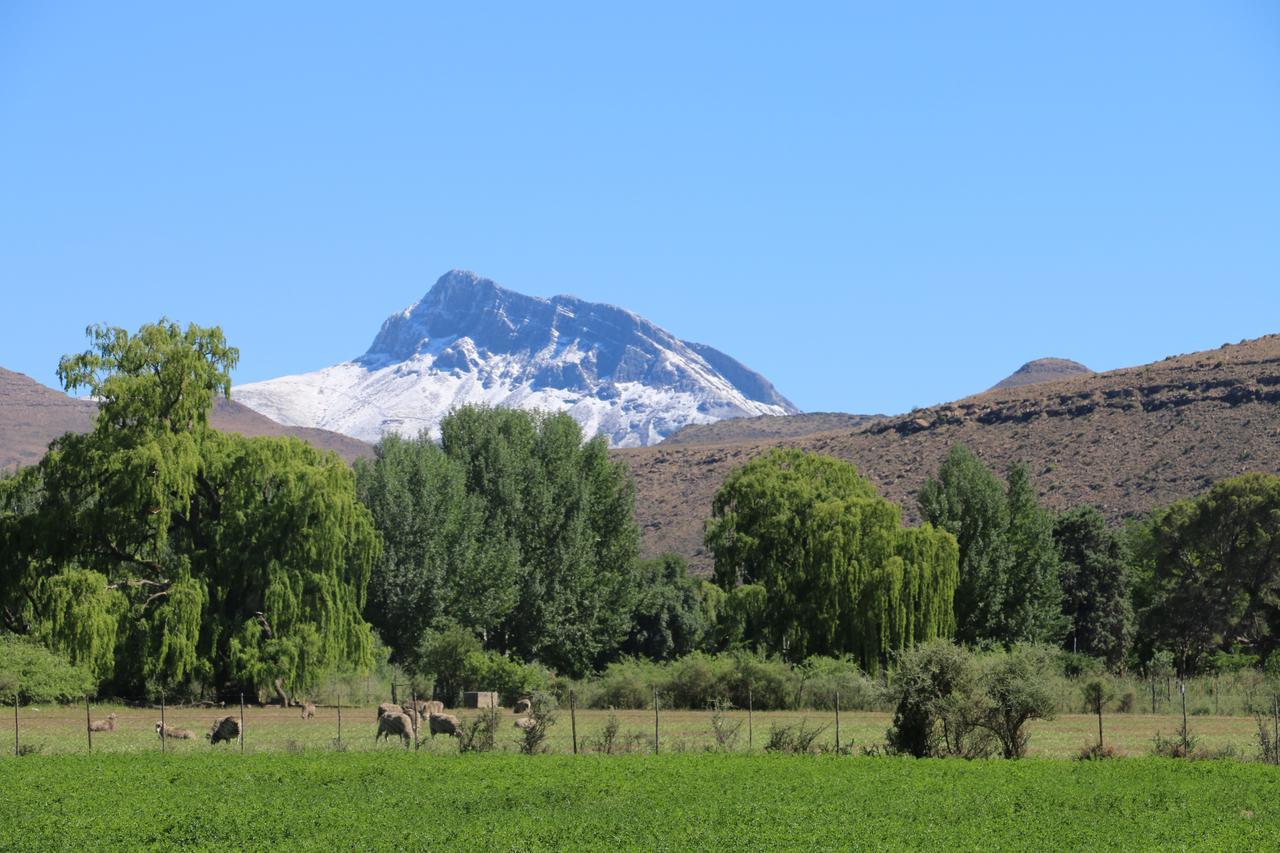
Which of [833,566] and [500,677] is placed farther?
[833,566]

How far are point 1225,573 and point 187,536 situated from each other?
151ft

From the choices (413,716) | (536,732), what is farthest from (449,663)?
(536,732)

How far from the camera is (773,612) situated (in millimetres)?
62469

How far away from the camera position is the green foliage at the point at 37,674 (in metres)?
45.3

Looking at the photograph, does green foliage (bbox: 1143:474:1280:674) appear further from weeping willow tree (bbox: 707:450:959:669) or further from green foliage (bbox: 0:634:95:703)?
green foliage (bbox: 0:634:95:703)

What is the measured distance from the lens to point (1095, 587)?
7475cm

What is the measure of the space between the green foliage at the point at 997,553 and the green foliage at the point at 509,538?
1613 centimetres

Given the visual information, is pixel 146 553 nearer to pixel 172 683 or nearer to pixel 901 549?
pixel 172 683

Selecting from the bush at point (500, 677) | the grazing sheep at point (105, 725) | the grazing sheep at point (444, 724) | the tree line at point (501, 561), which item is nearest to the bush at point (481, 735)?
the grazing sheep at point (444, 724)

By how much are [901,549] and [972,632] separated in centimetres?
894

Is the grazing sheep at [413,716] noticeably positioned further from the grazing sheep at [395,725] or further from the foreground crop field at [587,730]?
the foreground crop field at [587,730]

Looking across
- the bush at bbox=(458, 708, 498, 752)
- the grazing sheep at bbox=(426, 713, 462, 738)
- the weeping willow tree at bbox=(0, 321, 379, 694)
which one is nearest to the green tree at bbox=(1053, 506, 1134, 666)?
the weeping willow tree at bbox=(0, 321, 379, 694)

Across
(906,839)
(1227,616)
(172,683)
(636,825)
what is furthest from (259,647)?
(1227,616)

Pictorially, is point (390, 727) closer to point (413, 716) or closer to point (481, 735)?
point (413, 716)
